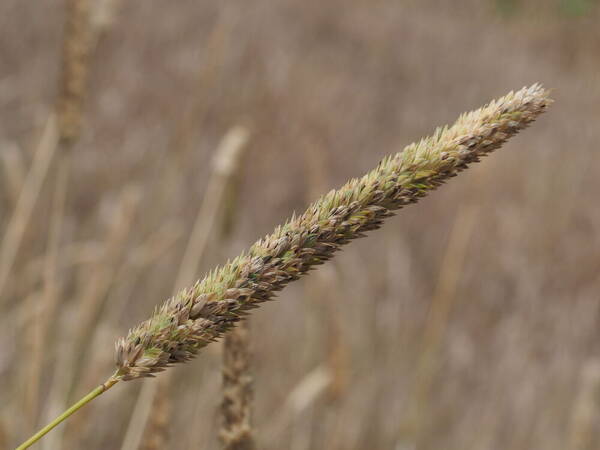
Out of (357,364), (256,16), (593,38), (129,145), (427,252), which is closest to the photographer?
(357,364)

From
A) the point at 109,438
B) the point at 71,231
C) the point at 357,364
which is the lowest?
the point at 357,364

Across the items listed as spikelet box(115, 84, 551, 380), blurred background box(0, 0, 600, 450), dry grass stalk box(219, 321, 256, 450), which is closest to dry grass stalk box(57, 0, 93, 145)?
blurred background box(0, 0, 600, 450)

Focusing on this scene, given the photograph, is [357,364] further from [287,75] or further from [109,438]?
[287,75]

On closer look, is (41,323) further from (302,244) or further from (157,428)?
(302,244)

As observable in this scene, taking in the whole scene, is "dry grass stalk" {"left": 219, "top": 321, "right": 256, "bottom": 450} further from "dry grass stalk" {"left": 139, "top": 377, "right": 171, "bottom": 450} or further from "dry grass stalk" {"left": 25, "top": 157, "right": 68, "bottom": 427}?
"dry grass stalk" {"left": 25, "top": 157, "right": 68, "bottom": 427}

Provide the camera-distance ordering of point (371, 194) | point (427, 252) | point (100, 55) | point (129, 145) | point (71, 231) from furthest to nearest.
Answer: point (100, 55) < point (427, 252) < point (129, 145) < point (71, 231) < point (371, 194)

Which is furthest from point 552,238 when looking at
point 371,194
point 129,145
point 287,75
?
point 371,194

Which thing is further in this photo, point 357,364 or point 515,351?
point 515,351

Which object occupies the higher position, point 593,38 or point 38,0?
point 38,0
